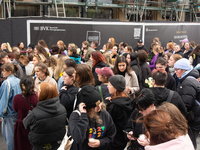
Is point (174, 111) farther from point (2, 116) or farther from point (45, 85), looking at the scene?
point (2, 116)

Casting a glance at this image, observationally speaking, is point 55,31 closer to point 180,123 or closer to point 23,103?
point 23,103

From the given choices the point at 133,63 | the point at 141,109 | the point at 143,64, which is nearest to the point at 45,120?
the point at 141,109

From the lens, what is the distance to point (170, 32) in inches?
556

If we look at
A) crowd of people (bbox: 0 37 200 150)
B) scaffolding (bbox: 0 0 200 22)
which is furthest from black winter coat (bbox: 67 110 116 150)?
scaffolding (bbox: 0 0 200 22)

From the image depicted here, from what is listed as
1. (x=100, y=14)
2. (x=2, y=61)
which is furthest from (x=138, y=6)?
(x=2, y=61)

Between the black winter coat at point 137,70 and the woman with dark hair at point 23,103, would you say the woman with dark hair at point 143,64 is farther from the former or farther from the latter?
the woman with dark hair at point 23,103

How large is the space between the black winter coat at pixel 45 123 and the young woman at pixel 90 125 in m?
0.43

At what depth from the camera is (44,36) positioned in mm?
9695

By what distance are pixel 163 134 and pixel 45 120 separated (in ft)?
5.61

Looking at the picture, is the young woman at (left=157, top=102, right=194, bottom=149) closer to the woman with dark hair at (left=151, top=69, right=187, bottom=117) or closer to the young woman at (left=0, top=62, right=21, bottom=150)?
the woman with dark hair at (left=151, top=69, right=187, bottom=117)

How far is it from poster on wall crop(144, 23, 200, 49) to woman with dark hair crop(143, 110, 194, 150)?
1169cm

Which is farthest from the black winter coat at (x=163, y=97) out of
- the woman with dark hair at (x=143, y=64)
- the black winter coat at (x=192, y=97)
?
the woman with dark hair at (x=143, y=64)

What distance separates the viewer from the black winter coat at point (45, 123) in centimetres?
289

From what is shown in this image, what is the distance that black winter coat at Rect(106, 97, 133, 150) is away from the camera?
3.25m
